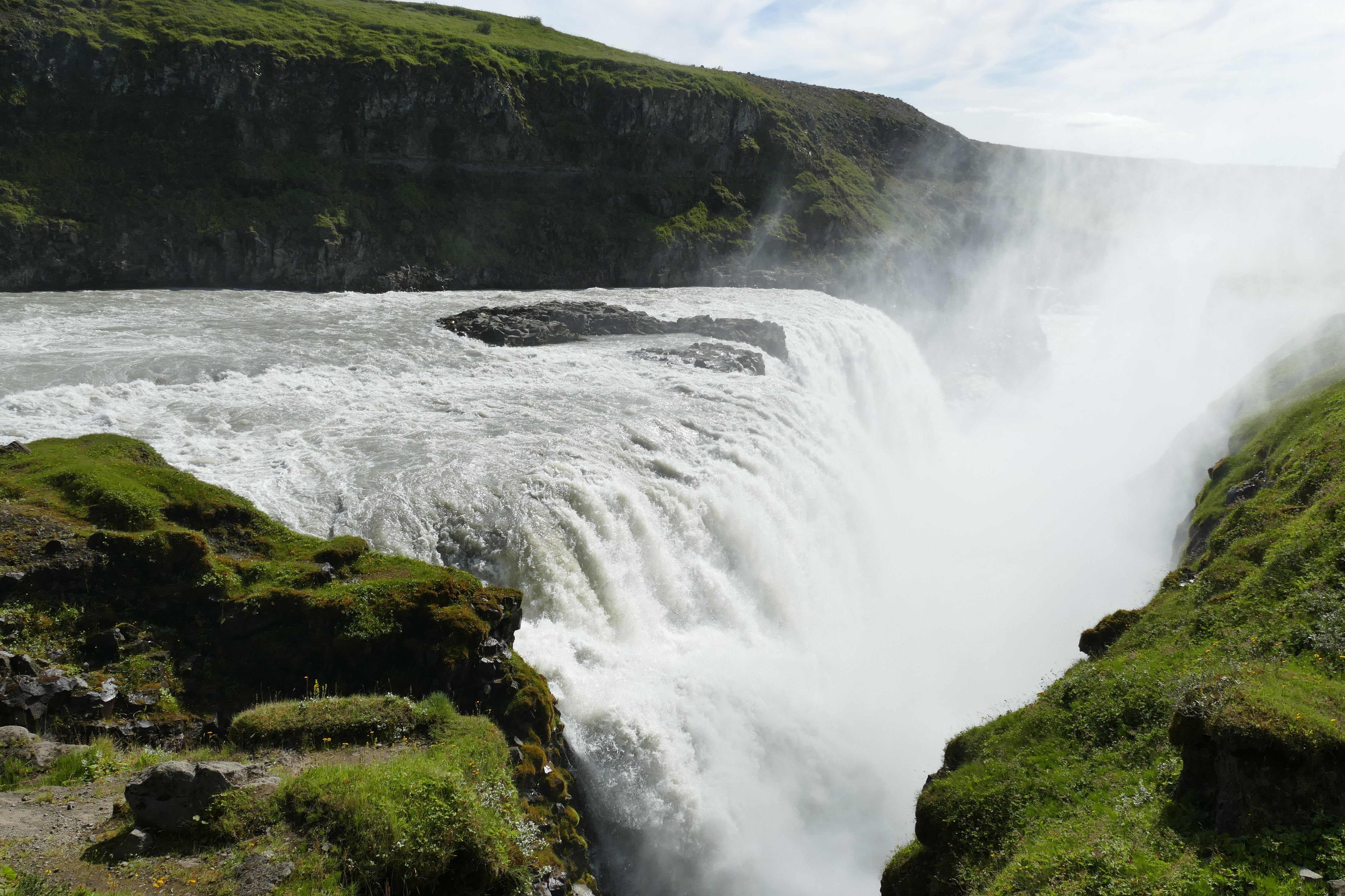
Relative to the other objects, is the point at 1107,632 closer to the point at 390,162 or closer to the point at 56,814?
the point at 56,814

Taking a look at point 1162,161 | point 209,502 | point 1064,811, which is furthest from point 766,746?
point 1162,161

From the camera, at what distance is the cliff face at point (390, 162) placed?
4172cm

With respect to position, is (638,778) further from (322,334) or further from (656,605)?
(322,334)

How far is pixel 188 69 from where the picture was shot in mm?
46969

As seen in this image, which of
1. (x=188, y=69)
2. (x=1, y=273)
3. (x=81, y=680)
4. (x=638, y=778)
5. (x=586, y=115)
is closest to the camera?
(x=81, y=680)

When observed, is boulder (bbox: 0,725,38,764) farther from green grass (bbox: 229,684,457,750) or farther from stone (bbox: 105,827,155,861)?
stone (bbox: 105,827,155,861)

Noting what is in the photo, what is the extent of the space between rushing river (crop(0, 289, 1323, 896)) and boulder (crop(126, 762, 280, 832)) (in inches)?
237

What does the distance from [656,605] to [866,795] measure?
5310mm

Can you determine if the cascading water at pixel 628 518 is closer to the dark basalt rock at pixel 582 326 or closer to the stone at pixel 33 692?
the dark basalt rock at pixel 582 326

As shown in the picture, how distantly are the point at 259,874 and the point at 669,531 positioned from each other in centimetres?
1214

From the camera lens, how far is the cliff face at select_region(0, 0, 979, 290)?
41.7 meters

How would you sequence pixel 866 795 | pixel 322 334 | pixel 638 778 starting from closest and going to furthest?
pixel 638 778, pixel 866 795, pixel 322 334

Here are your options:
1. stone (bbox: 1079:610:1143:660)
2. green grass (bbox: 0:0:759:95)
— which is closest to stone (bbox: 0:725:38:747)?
stone (bbox: 1079:610:1143:660)

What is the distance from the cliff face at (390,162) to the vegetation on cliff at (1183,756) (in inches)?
1723
